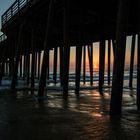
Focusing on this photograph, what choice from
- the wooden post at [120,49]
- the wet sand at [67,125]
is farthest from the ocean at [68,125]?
the wooden post at [120,49]

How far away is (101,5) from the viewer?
1321 cm

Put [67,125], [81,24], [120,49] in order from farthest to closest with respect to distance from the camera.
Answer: [81,24], [120,49], [67,125]

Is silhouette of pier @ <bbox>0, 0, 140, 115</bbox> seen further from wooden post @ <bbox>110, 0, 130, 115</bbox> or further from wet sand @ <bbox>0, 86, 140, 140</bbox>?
wet sand @ <bbox>0, 86, 140, 140</bbox>

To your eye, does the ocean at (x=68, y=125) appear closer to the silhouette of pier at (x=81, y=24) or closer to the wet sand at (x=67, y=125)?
the wet sand at (x=67, y=125)

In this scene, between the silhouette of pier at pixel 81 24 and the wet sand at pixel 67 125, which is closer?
the wet sand at pixel 67 125

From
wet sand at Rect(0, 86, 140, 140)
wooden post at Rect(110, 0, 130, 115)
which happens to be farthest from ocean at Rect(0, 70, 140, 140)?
wooden post at Rect(110, 0, 130, 115)

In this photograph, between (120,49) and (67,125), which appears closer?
(67,125)

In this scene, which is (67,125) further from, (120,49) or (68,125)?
(120,49)

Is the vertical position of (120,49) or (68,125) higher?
(120,49)

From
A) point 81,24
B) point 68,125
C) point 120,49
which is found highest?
point 81,24

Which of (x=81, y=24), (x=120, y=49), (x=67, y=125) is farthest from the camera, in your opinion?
(x=81, y=24)

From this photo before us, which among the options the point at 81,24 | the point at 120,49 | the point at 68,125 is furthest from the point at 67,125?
the point at 81,24

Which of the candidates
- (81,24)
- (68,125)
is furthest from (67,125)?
(81,24)

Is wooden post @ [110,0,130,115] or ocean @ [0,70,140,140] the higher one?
wooden post @ [110,0,130,115]
